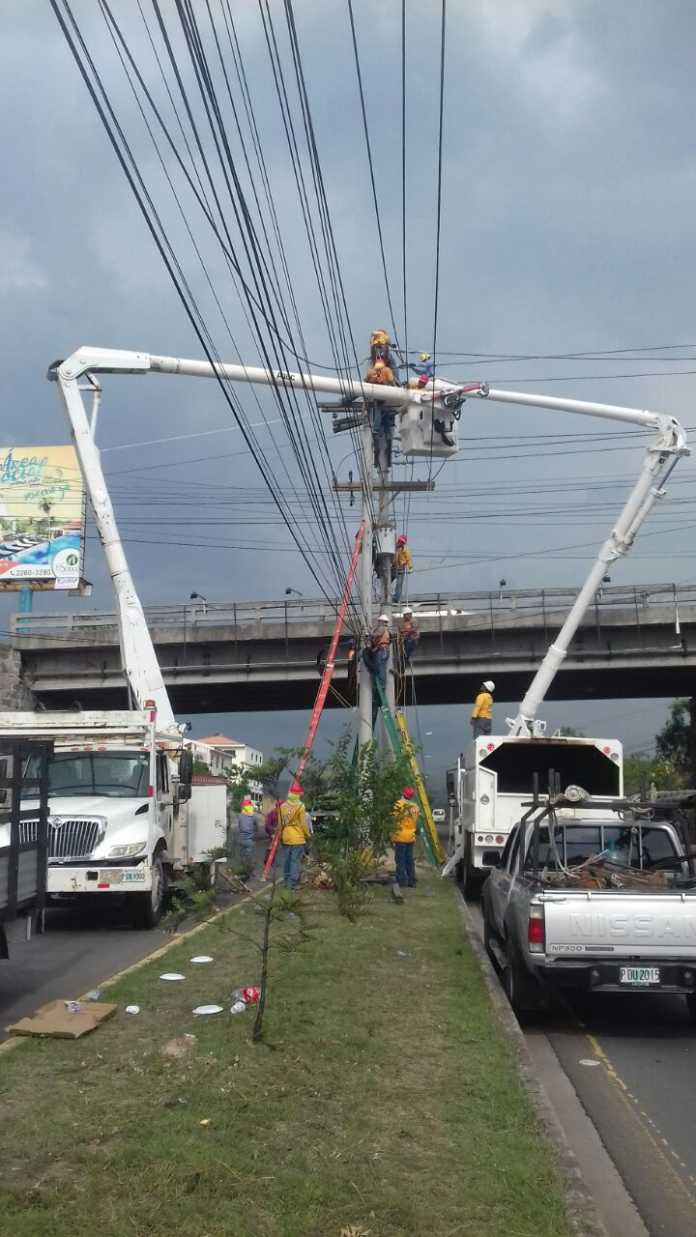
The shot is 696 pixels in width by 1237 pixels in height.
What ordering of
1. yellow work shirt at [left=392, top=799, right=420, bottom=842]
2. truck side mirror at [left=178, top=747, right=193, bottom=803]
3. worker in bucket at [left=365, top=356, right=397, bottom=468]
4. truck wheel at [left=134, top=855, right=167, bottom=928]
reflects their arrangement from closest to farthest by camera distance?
truck wheel at [left=134, top=855, right=167, bottom=928] < truck side mirror at [left=178, top=747, right=193, bottom=803] < yellow work shirt at [left=392, top=799, right=420, bottom=842] < worker in bucket at [left=365, top=356, right=397, bottom=468]

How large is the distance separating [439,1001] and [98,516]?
43.4ft

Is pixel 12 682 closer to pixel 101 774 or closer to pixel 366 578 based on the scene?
pixel 366 578

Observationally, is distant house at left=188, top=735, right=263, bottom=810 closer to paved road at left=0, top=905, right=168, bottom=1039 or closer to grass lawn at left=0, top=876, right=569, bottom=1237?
paved road at left=0, top=905, right=168, bottom=1039

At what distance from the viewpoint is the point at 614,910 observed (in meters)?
9.10

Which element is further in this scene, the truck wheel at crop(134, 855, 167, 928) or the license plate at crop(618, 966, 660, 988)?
the truck wheel at crop(134, 855, 167, 928)

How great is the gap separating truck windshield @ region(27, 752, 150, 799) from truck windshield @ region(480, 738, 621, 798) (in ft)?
21.8

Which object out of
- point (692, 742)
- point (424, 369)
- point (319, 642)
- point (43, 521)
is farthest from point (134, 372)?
point (692, 742)

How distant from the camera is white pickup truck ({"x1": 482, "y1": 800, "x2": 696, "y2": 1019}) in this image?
9047 millimetres

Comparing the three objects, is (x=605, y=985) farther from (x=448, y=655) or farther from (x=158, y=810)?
(x=448, y=655)

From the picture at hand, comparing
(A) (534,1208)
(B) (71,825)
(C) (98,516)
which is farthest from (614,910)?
(C) (98,516)

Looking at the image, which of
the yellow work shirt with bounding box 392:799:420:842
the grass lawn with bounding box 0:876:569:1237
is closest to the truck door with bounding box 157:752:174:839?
the yellow work shirt with bounding box 392:799:420:842

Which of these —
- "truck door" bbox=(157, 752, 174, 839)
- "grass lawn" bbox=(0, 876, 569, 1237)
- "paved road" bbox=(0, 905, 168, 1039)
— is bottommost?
"paved road" bbox=(0, 905, 168, 1039)

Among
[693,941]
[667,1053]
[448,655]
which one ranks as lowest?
[667,1053]

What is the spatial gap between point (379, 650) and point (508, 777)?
774 centimetres
